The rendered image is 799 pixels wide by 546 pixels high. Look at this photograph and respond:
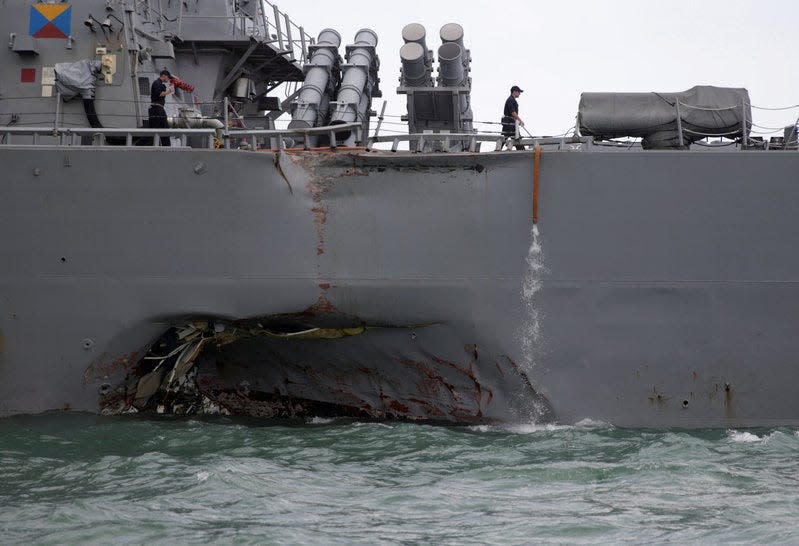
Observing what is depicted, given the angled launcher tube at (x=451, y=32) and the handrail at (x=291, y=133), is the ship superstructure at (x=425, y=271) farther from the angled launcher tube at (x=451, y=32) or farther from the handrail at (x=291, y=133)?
the angled launcher tube at (x=451, y=32)

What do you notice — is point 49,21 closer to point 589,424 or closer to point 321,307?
point 321,307

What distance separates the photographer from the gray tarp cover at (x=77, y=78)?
11.9 m

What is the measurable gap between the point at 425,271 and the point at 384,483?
274cm

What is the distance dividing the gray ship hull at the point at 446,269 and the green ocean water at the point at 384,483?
0.57 meters

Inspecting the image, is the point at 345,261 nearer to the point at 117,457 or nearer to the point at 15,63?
the point at 117,457

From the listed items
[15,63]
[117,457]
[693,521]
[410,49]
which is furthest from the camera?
[410,49]

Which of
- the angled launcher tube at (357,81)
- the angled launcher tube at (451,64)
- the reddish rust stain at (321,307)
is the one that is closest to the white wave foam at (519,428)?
the reddish rust stain at (321,307)

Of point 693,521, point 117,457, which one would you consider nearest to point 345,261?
point 117,457

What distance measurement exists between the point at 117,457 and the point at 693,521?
201 inches

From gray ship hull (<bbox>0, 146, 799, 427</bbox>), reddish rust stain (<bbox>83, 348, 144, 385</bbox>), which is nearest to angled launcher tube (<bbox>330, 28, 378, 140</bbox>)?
gray ship hull (<bbox>0, 146, 799, 427</bbox>)

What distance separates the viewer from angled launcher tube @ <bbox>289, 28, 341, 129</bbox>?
1508 centimetres

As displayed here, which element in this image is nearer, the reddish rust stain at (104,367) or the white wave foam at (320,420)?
the reddish rust stain at (104,367)

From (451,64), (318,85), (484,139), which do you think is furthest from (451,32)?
(484,139)

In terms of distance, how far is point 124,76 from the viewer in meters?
12.1
